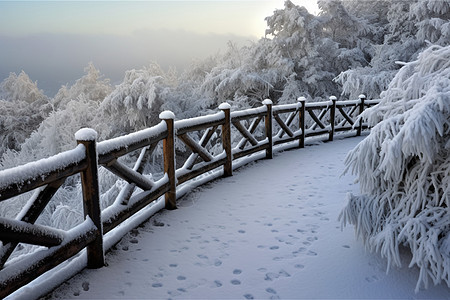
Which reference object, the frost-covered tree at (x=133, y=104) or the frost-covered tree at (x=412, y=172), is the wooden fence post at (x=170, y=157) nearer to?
the frost-covered tree at (x=412, y=172)

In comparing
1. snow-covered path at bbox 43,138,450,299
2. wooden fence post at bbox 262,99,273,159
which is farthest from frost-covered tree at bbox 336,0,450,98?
snow-covered path at bbox 43,138,450,299

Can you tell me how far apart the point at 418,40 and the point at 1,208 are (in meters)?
18.2

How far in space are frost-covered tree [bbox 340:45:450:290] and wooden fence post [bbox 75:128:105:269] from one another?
2399mm

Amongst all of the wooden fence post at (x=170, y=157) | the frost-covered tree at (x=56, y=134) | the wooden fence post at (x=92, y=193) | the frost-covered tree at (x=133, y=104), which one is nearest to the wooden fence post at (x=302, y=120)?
the wooden fence post at (x=170, y=157)

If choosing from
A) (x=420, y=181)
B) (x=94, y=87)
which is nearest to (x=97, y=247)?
(x=420, y=181)

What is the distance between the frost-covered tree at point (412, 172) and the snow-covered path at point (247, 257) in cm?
38

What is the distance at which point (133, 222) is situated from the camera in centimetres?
441

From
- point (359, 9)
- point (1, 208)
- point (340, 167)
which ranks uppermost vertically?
point (359, 9)

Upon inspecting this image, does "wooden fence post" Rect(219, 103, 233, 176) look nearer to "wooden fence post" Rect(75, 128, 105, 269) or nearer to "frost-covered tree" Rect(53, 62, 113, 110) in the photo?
"wooden fence post" Rect(75, 128, 105, 269)

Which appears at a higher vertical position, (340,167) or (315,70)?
(315,70)

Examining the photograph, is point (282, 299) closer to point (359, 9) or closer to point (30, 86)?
point (359, 9)

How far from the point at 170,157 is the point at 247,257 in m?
1.89

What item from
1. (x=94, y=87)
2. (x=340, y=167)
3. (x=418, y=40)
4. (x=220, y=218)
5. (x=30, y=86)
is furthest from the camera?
(x=30, y=86)

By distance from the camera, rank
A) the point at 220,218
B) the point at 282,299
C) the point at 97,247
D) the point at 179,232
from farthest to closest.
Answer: the point at 220,218 → the point at 179,232 → the point at 97,247 → the point at 282,299
